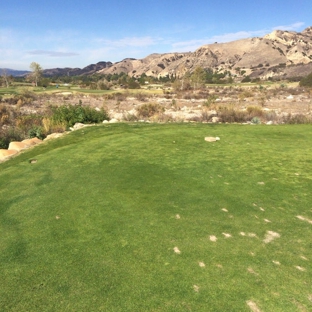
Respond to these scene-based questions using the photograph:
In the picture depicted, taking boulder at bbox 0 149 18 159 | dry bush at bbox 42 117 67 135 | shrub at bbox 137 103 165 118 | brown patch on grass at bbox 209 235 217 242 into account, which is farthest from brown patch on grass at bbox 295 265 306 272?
shrub at bbox 137 103 165 118

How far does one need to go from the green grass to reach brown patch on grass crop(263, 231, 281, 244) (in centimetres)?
10

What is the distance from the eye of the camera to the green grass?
3.17m

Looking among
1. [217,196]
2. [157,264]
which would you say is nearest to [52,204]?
[157,264]

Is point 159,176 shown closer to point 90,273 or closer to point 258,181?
point 258,181

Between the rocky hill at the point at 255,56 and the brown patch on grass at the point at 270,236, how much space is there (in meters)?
102

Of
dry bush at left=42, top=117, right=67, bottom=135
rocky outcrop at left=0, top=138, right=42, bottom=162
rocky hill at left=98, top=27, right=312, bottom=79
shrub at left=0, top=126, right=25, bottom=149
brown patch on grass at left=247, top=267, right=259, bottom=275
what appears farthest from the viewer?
rocky hill at left=98, top=27, right=312, bottom=79

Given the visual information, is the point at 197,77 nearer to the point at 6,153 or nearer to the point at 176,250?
the point at 6,153

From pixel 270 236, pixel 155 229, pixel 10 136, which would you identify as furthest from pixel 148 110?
pixel 270 236

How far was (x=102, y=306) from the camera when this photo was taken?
299 centimetres

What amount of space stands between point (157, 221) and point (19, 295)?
2.10 metres

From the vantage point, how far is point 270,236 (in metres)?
4.29

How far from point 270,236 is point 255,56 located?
14953 centimetres

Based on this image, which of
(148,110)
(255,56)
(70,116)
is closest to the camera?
(70,116)

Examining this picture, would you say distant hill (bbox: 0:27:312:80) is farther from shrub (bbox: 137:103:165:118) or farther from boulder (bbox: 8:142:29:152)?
boulder (bbox: 8:142:29:152)
